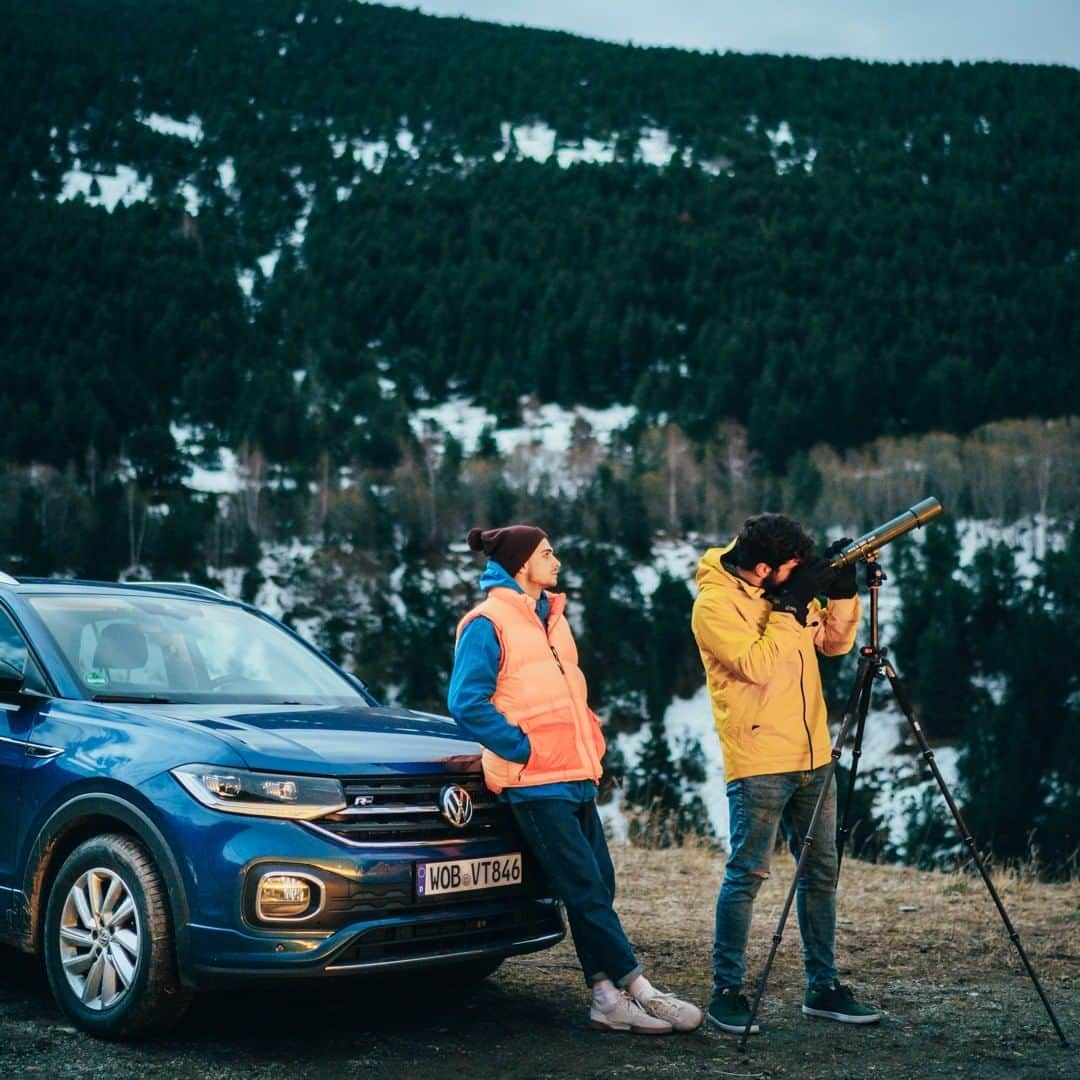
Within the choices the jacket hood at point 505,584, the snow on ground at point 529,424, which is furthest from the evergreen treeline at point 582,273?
the jacket hood at point 505,584

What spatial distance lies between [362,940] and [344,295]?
161 meters

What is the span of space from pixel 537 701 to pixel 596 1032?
1.18 metres

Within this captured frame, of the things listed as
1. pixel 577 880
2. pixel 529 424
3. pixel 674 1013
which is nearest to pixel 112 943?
pixel 577 880

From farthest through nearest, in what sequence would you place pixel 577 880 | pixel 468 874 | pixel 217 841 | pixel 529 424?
pixel 529 424 → pixel 577 880 → pixel 468 874 → pixel 217 841

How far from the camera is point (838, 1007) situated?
5.06 metres

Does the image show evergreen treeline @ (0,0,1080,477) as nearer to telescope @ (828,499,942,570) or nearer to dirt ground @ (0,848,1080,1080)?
dirt ground @ (0,848,1080,1080)

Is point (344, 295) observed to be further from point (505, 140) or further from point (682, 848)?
point (682, 848)

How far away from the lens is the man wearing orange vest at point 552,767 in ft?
15.6

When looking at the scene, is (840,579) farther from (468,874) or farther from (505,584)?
(468,874)

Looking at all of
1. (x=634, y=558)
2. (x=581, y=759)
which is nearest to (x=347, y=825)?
(x=581, y=759)

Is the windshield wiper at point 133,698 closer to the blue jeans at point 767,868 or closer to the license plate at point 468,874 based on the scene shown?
the license plate at point 468,874

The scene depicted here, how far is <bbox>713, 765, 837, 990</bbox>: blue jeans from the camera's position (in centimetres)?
487

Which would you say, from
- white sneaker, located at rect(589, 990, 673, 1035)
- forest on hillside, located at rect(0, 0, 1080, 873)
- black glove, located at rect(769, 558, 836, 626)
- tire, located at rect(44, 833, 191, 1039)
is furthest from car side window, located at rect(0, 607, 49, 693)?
forest on hillside, located at rect(0, 0, 1080, 873)

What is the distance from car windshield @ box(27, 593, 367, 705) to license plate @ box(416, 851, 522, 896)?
3.70ft
